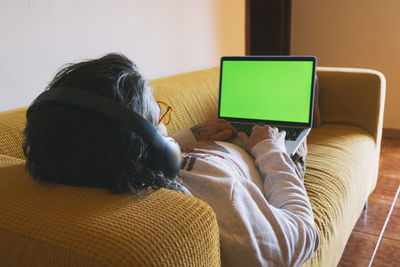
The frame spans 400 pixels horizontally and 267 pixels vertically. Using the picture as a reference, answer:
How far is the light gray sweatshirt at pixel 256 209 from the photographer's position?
2.20 ft

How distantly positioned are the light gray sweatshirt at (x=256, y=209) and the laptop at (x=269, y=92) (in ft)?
1.89

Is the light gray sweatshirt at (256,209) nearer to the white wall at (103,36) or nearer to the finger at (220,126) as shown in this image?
the finger at (220,126)

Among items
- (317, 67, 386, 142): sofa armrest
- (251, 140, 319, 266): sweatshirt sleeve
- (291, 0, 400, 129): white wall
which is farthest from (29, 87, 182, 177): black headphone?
(291, 0, 400, 129): white wall

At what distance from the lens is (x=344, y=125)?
2.03 m

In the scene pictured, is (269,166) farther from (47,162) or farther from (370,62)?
(370,62)

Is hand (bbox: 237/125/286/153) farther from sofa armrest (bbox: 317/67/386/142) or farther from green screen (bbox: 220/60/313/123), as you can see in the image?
sofa armrest (bbox: 317/67/386/142)

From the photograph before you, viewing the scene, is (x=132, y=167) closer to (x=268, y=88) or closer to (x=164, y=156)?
(x=164, y=156)

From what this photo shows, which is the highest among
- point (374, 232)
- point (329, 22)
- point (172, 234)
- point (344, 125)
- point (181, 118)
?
point (329, 22)

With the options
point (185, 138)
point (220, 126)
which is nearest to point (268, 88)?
point (220, 126)

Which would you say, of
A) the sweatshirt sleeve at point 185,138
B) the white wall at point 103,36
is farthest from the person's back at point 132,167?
the white wall at point 103,36

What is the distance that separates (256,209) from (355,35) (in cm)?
285

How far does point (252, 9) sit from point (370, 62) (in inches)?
42.6

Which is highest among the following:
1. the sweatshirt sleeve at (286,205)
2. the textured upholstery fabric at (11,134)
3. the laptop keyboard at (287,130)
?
Result: the textured upholstery fabric at (11,134)

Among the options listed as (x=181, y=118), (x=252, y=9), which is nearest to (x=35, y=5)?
(x=181, y=118)
